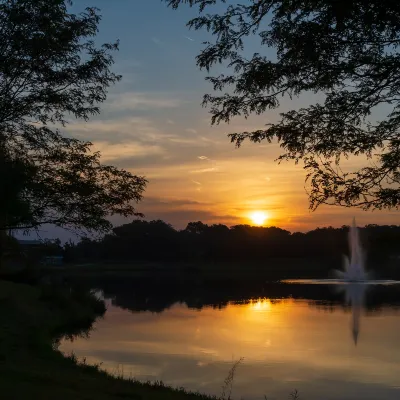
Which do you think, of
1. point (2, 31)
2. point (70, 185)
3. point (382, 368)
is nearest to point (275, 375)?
point (382, 368)

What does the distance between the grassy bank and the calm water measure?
174 centimetres

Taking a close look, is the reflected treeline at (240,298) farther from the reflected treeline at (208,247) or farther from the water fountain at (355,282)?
the reflected treeline at (208,247)

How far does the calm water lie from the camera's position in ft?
57.7

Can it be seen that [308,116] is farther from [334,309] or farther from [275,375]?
[334,309]

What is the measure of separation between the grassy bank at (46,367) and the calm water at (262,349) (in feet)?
5.71

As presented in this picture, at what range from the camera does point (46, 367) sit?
49.2 feet

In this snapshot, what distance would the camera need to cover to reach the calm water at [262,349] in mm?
17594

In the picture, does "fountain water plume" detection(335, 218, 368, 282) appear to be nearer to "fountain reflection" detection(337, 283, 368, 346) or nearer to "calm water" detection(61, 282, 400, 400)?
"fountain reflection" detection(337, 283, 368, 346)

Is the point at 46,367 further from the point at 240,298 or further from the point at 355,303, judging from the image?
the point at 240,298

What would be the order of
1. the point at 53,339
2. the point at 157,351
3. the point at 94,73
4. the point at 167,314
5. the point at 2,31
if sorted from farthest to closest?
1. the point at 167,314
2. the point at 53,339
3. the point at 157,351
4. the point at 94,73
5. the point at 2,31

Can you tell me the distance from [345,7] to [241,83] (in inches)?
98.4

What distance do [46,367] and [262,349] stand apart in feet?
35.9

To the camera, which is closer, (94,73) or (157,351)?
(94,73)

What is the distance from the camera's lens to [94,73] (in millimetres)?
16469
